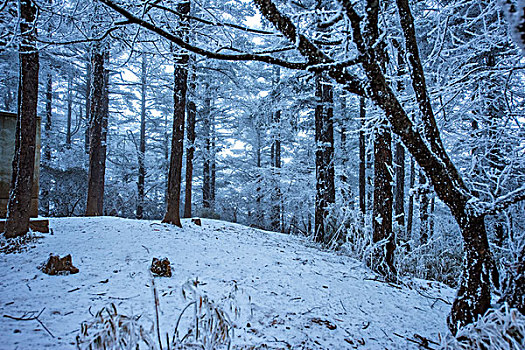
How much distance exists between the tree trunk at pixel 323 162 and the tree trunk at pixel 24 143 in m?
5.82

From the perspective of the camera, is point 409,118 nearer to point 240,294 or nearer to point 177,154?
point 240,294

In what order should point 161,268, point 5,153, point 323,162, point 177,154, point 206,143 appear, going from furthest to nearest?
point 206,143, point 323,162, point 177,154, point 5,153, point 161,268

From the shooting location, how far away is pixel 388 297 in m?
3.00

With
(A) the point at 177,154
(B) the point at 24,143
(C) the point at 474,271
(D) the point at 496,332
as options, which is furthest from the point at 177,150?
(D) the point at 496,332

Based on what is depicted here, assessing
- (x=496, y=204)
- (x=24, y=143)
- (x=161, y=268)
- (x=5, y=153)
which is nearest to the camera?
(x=496, y=204)

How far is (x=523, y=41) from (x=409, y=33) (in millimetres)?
927

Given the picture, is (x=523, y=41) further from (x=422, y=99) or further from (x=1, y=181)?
(x=1, y=181)

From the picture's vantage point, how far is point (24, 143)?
161 inches

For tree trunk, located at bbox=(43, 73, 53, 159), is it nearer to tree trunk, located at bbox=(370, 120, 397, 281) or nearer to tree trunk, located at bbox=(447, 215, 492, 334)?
tree trunk, located at bbox=(370, 120, 397, 281)

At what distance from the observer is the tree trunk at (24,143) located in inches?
158

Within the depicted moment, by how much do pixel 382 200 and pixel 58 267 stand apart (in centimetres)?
417

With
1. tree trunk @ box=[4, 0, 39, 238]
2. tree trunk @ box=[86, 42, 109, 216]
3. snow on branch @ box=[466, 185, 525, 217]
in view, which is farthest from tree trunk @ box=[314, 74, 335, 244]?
tree trunk @ box=[86, 42, 109, 216]

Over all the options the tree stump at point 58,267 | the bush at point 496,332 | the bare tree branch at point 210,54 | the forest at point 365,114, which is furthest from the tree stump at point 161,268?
the bush at point 496,332

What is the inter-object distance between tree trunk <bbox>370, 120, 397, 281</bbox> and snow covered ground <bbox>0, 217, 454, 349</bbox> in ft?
1.31
